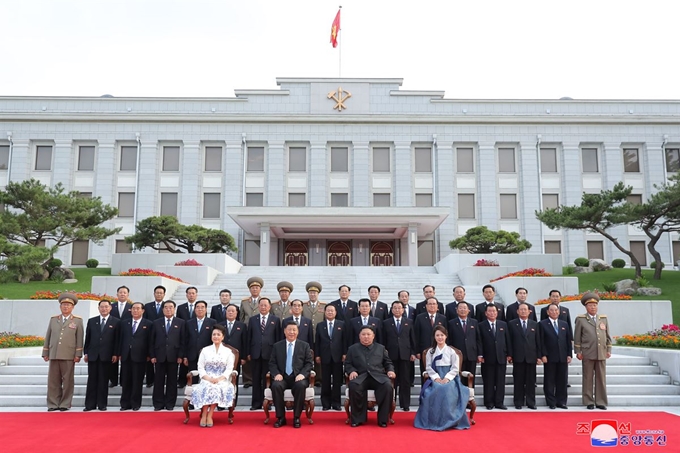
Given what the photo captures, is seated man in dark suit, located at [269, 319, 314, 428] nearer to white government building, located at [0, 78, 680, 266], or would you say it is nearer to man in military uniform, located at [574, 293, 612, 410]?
man in military uniform, located at [574, 293, 612, 410]

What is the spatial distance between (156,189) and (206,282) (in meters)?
16.5

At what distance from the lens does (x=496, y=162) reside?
115 ft

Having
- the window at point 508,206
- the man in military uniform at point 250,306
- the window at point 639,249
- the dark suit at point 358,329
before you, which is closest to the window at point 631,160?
the window at point 639,249

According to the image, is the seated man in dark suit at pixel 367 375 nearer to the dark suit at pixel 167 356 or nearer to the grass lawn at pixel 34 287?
the dark suit at pixel 167 356

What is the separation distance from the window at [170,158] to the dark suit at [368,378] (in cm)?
2872

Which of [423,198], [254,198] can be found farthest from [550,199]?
[254,198]

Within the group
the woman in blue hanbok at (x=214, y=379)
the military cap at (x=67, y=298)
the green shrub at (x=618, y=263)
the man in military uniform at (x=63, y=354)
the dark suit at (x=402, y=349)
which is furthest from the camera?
the green shrub at (x=618, y=263)

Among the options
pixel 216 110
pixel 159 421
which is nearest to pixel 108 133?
pixel 216 110

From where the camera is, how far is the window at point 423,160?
3503 centimetres

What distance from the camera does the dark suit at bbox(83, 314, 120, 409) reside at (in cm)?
906

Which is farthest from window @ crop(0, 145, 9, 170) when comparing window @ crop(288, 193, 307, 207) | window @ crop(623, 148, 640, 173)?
window @ crop(623, 148, 640, 173)

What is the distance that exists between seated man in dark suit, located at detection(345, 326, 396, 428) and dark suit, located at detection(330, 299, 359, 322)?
1.21m

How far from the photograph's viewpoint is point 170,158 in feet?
115

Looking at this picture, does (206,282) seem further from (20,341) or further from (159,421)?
(159,421)
